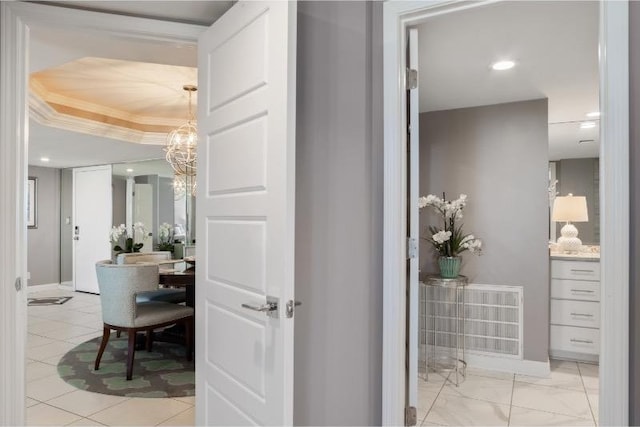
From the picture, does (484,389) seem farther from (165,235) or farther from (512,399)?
(165,235)

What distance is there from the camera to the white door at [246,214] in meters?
1.41

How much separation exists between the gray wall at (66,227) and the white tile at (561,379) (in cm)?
746

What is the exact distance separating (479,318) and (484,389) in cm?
64

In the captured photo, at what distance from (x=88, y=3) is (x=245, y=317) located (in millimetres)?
1687

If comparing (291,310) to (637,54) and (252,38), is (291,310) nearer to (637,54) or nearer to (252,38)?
(252,38)

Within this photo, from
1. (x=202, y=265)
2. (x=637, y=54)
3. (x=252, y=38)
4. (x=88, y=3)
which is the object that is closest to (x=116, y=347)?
(x=202, y=265)

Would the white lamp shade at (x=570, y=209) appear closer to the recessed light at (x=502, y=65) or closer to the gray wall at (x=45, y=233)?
the recessed light at (x=502, y=65)

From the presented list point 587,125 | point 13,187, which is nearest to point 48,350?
point 13,187

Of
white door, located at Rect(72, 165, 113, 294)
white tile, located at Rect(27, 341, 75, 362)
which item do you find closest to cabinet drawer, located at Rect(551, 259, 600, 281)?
white tile, located at Rect(27, 341, 75, 362)

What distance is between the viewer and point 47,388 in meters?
2.90

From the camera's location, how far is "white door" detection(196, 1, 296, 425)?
55.6 inches

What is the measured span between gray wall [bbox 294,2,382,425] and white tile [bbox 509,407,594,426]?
1330mm

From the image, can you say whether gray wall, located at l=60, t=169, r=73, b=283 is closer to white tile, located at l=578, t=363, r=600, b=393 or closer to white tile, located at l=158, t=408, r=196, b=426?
white tile, located at l=158, t=408, r=196, b=426

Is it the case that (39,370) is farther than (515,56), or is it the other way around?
(39,370)
